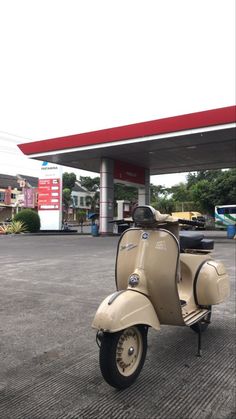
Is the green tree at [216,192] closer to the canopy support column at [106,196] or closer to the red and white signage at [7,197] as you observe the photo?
the canopy support column at [106,196]

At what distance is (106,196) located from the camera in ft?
70.7

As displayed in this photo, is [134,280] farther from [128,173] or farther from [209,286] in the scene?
[128,173]

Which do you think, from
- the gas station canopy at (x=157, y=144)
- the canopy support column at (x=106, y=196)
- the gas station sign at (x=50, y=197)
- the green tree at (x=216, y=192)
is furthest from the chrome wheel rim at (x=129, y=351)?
the green tree at (x=216, y=192)

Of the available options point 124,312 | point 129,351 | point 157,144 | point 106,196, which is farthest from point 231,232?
point 124,312

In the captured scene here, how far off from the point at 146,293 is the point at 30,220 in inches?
920

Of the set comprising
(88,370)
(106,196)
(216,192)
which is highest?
(216,192)

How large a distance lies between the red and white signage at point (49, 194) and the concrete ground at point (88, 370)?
861 inches

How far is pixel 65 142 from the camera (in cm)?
1962

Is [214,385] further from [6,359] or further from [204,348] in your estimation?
[6,359]

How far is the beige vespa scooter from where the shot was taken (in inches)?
102

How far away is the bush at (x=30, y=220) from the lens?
25484 millimetres

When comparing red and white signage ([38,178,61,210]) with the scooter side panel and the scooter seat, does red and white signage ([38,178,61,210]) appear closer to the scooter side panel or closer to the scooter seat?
the scooter seat

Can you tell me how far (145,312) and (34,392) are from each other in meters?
0.94

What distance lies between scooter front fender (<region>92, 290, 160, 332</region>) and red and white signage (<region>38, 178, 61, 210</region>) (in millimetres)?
24352
